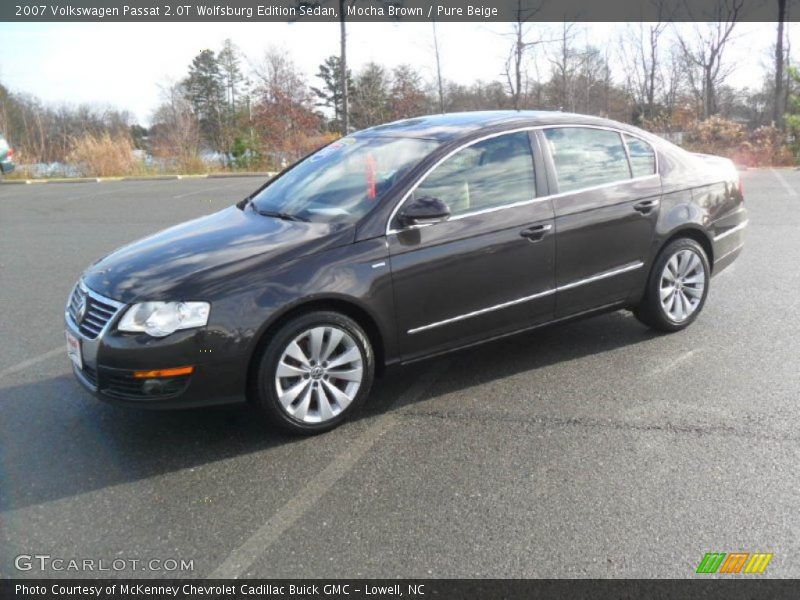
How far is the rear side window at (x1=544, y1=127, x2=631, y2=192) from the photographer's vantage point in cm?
470

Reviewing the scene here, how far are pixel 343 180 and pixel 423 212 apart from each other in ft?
2.72

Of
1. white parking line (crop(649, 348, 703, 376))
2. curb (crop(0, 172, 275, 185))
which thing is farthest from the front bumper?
curb (crop(0, 172, 275, 185))

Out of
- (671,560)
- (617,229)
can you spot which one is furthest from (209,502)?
(617,229)

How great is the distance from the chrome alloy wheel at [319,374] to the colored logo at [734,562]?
1971 mm

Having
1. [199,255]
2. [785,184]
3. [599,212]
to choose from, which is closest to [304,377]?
[199,255]

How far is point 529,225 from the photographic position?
443 centimetres

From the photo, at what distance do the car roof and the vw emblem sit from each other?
2.31 m

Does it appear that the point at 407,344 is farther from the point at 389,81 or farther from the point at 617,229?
the point at 389,81

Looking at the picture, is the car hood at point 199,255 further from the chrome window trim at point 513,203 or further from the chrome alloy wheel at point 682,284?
the chrome alloy wheel at point 682,284

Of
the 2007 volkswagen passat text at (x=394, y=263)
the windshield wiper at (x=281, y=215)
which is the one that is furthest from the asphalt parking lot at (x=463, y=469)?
the windshield wiper at (x=281, y=215)

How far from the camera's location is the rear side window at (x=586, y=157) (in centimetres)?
470

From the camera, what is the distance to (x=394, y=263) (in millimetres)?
3971

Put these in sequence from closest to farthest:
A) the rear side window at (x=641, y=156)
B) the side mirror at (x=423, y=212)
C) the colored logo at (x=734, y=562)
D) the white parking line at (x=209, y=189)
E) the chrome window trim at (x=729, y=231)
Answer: the colored logo at (x=734, y=562) → the side mirror at (x=423, y=212) → the rear side window at (x=641, y=156) → the chrome window trim at (x=729, y=231) → the white parking line at (x=209, y=189)

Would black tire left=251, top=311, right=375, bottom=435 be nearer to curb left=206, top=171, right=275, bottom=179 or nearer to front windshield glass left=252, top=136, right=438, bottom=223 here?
front windshield glass left=252, top=136, right=438, bottom=223
